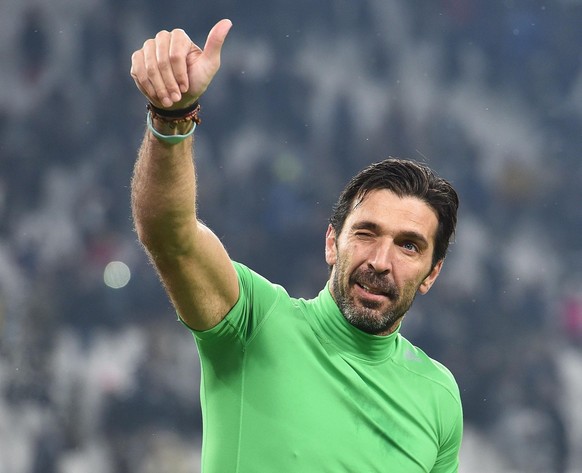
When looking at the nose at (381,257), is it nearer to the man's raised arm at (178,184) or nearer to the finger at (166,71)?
the man's raised arm at (178,184)

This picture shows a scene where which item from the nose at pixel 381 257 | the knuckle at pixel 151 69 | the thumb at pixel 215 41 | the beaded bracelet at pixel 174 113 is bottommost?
the knuckle at pixel 151 69

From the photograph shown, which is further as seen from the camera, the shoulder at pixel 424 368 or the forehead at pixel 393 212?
the shoulder at pixel 424 368

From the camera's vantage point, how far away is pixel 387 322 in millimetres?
2449

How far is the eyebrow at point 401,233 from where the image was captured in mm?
2496

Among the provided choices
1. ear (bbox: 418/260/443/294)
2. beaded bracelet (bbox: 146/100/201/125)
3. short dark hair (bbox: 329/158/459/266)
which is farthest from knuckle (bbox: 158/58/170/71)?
ear (bbox: 418/260/443/294)

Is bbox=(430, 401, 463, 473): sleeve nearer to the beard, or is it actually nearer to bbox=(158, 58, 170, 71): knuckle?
the beard

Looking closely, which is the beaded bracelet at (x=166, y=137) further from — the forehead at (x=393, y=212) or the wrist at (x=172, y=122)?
the forehead at (x=393, y=212)

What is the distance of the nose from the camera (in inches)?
94.6

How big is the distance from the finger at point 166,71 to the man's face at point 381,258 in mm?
898

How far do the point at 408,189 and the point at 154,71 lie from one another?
1092mm

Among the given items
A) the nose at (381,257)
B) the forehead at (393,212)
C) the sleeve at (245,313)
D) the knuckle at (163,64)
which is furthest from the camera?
the forehead at (393,212)

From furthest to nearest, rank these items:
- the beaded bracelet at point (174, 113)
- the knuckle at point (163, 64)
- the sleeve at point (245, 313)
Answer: the sleeve at point (245, 313), the beaded bracelet at point (174, 113), the knuckle at point (163, 64)

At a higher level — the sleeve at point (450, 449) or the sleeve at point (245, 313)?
the sleeve at point (450, 449)

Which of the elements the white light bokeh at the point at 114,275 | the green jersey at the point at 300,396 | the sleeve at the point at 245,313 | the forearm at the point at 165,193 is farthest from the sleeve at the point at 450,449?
the white light bokeh at the point at 114,275
